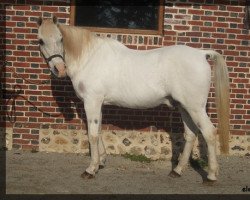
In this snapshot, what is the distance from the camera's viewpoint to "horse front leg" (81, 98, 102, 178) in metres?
5.25

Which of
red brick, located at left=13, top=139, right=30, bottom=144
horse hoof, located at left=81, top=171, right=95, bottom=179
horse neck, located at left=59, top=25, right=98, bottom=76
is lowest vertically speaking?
horse hoof, located at left=81, top=171, right=95, bottom=179

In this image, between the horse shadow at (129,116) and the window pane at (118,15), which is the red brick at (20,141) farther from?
the window pane at (118,15)

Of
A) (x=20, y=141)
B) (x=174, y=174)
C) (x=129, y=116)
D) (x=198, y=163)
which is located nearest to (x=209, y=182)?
→ (x=174, y=174)

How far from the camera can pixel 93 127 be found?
5.29 meters

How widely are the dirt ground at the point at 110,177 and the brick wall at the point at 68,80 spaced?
0.57 m

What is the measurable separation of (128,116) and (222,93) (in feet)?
6.03

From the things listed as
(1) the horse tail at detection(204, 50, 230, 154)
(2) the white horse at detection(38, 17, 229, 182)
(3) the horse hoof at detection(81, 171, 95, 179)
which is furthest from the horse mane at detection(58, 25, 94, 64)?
(1) the horse tail at detection(204, 50, 230, 154)

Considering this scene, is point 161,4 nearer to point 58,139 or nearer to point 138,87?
point 138,87

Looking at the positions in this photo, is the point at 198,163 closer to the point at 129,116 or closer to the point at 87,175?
the point at 129,116

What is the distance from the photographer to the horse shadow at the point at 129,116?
6453 millimetres

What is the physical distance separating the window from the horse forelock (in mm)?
1054

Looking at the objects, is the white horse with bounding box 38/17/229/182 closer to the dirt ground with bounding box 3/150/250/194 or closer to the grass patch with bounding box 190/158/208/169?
the dirt ground with bounding box 3/150/250/194

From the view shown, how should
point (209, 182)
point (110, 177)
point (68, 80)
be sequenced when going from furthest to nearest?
point (68, 80), point (110, 177), point (209, 182)

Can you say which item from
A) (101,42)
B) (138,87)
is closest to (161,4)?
(101,42)
